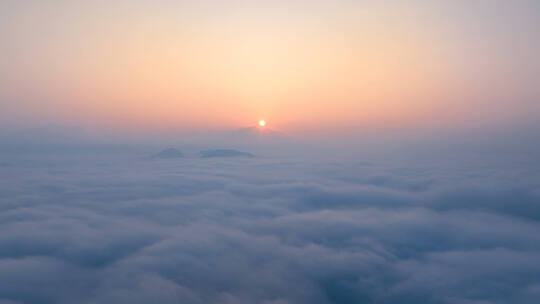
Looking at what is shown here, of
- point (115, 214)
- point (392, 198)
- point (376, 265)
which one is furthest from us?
point (392, 198)

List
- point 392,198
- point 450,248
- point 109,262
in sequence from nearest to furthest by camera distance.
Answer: point 109,262 < point 450,248 < point 392,198

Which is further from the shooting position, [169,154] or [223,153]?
[223,153]

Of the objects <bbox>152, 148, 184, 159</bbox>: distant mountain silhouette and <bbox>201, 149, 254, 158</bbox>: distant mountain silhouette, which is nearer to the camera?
<bbox>152, 148, 184, 159</bbox>: distant mountain silhouette

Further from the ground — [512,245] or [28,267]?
[28,267]

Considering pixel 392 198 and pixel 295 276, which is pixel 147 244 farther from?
pixel 392 198

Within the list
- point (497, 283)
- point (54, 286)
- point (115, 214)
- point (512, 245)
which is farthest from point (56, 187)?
point (512, 245)

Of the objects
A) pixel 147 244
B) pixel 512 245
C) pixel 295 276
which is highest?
pixel 147 244

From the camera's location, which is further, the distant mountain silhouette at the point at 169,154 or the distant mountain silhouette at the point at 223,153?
the distant mountain silhouette at the point at 223,153

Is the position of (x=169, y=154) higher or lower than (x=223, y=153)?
higher

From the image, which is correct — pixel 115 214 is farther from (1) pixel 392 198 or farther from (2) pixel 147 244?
(1) pixel 392 198

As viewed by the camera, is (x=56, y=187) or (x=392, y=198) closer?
(x=392, y=198)
